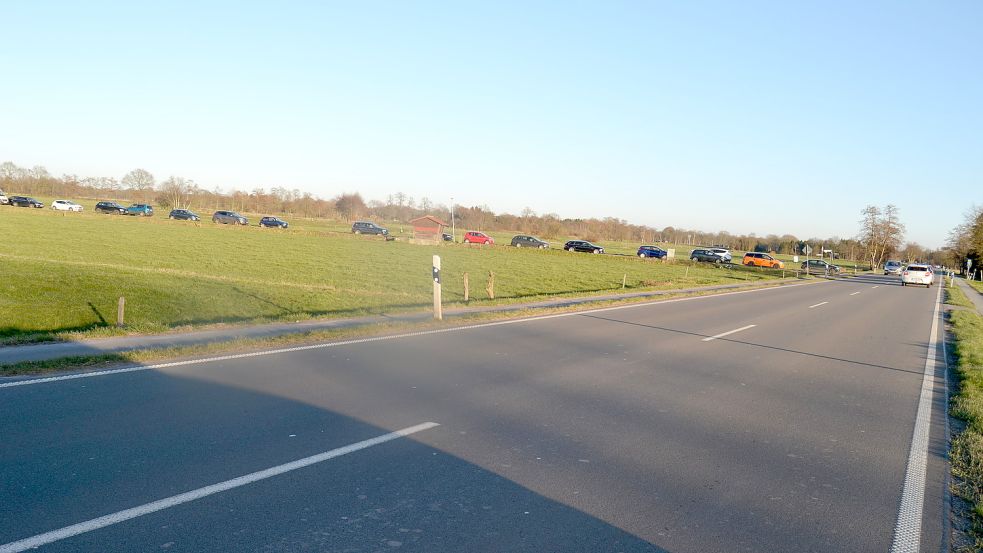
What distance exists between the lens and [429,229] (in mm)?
64000

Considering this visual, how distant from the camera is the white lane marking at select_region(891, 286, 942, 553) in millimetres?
4281

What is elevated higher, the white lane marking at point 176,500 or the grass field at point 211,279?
the white lane marking at point 176,500

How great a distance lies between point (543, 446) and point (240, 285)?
18292mm

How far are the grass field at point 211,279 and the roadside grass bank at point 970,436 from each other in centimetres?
1119

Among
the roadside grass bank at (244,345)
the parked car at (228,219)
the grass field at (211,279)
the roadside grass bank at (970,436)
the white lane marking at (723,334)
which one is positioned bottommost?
the grass field at (211,279)

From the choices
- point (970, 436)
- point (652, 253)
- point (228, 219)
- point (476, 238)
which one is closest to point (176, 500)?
point (970, 436)

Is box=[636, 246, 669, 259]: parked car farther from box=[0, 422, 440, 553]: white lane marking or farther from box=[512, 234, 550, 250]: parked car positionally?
box=[0, 422, 440, 553]: white lane marking

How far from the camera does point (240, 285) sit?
2170 centimetres

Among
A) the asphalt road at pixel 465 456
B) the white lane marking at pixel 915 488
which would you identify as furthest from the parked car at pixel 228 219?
the white lane marking at pixel 915 488

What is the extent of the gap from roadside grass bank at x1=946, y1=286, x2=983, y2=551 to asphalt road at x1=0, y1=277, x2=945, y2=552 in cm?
18

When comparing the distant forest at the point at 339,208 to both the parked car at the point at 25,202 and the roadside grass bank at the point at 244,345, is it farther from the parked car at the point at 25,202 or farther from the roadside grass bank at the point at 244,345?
the roadside grass bank at the point at 244,345

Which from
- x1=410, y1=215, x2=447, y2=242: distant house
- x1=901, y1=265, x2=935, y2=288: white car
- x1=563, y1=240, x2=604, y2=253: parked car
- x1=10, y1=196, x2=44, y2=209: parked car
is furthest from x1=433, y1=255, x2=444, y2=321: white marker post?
x1=10, y1=196, x2=44, y2=209: parked car

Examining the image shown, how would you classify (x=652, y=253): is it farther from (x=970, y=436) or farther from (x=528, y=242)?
(x=970, y=436)

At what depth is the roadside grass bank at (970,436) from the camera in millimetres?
4821
